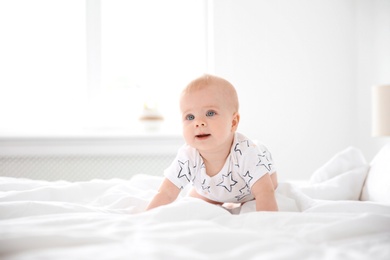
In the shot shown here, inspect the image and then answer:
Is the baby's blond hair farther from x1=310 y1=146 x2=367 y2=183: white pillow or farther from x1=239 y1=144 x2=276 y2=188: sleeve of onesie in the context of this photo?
x1=310 y1=146 x2=367 y2=183: white pillow

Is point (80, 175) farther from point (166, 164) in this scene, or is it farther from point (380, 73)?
point (380, 73)

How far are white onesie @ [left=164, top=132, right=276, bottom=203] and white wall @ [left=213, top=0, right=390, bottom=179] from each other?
182cm

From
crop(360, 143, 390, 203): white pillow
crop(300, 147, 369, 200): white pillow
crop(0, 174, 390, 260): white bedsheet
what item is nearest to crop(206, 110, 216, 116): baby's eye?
crop(0, 174, 390, 260): white bedsheet

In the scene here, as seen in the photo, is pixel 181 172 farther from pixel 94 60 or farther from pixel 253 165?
pixel 94 60

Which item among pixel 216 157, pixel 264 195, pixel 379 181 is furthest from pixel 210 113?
pixel 379 181

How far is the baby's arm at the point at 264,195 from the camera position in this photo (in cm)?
124

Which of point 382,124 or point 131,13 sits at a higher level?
point 131,13

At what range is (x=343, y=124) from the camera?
3.38 metres

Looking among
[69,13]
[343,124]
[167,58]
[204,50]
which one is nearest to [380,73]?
[343,124]

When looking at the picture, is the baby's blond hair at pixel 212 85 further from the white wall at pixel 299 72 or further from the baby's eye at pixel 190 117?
the white wall at pixel 299 72

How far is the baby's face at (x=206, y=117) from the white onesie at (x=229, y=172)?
85 millimetres

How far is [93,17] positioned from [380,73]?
2.25 metres

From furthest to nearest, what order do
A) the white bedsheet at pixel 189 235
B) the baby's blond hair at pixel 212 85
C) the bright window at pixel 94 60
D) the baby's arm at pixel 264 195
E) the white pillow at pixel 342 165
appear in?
the bright window at pixel 94 60, the white pillow at pixel 342 165, the baby's blond hair at pixel 212 85, the baby's arm at pixel 264 195, the white bedsheet at pixel 189 235

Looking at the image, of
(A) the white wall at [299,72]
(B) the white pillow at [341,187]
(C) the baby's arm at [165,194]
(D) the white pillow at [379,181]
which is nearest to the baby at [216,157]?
(C) the baby's arm at [165,194]
